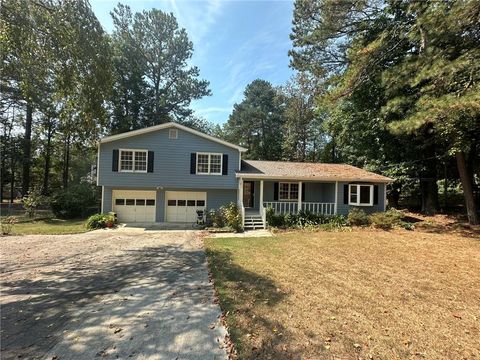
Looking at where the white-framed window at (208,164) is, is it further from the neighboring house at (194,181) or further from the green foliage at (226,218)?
the green foliage at (226,218)

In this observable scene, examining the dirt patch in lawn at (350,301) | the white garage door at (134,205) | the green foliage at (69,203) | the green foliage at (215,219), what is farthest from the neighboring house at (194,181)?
the dirt patch in lawn at (350,301)

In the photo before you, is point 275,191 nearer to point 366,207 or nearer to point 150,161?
point 366,207

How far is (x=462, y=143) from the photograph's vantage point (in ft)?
45.0

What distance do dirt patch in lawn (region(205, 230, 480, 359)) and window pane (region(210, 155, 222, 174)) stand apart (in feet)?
25.1

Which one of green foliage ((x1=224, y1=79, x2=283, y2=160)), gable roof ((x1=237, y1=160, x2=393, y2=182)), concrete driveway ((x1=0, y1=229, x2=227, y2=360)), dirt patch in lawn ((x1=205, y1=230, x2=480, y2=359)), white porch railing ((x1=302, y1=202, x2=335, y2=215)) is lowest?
concrete driveway ((x1=0, y1=229, x2=227, y2=360))

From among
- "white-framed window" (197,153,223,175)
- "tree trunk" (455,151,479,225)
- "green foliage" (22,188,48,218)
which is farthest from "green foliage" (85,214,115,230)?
"tree trunk" (455,151,479,225)

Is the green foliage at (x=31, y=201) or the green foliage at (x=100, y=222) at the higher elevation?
the green foliage at (x=31, y=201)

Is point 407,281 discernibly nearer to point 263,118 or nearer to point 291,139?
point 291,139

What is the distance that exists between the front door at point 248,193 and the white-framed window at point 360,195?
238 inches

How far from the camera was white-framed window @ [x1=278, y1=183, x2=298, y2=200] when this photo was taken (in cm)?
1818

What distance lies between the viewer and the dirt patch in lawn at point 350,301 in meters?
3.75

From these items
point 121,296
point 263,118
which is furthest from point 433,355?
point 263,118

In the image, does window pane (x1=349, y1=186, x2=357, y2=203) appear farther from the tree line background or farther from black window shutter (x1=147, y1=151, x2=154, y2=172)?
black window shutter (x1=147, y1=151, x2=154, y2=172)

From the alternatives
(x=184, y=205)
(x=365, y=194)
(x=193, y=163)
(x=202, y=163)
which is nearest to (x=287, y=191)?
(x=365, y=194)
